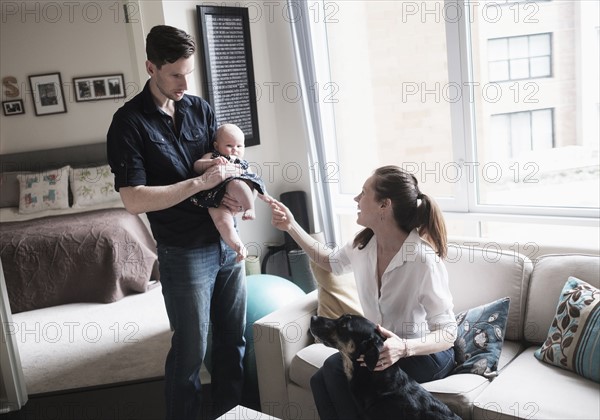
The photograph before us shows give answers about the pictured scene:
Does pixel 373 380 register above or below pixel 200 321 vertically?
below

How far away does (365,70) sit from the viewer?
3607 mm

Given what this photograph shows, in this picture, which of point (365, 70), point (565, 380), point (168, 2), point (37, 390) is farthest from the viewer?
point (365, 70)

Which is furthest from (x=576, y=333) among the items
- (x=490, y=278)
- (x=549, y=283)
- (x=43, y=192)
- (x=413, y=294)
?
(x=43, y=192)

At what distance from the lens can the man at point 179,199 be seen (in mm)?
2049

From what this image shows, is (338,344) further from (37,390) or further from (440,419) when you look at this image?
(37,390)

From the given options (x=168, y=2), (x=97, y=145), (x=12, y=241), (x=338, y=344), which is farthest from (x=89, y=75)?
(x=338, y=344)

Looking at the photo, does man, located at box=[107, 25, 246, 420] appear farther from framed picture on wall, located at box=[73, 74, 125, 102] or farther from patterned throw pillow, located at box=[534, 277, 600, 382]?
framed picture on wall, located at box=[73, 74, 125, 102]

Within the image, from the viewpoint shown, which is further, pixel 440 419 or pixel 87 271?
pixel 87 271

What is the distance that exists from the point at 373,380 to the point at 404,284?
34 centimetres

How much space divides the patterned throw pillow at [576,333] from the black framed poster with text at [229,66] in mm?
1987

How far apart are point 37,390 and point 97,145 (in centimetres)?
315

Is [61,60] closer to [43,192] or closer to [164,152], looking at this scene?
[43,192]

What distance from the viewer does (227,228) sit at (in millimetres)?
2160

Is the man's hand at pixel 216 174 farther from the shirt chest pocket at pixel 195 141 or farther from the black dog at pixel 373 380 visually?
the black dog at pixel 373 380
